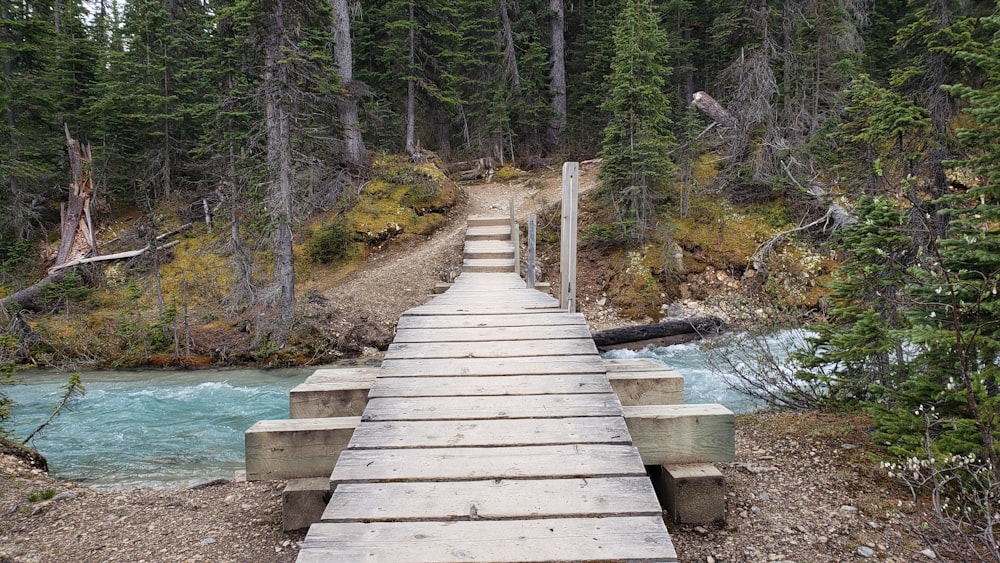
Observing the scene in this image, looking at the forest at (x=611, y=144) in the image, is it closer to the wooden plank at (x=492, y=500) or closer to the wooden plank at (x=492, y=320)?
the wooden plank at (x=492, y=500)

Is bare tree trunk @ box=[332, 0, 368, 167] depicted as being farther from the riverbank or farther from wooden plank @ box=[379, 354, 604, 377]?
wooden plank @ box=[379, 354, 604, 377]

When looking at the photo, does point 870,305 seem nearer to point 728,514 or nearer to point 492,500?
point 728,514

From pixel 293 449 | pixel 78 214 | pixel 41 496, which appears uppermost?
pixel 78 214

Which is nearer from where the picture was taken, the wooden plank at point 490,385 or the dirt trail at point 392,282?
the wooden plank at point 490,385

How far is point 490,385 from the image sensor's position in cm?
379

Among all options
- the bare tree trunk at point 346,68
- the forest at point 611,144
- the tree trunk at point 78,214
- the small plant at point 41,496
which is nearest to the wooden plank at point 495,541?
the forest at point 611,144

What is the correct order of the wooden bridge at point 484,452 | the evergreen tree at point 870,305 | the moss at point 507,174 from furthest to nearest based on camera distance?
the moss at point 507,174
the evergreen tree at point 870,305
the wooden bridge at point 484,452

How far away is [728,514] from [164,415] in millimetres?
9411

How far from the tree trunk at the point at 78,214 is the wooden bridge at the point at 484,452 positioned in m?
19.2

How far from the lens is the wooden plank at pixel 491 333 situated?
187 inches

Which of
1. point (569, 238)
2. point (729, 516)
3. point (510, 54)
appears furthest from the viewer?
point (510, 54)

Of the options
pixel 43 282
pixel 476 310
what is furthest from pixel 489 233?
pixel 43 282

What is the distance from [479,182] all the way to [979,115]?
20632mm

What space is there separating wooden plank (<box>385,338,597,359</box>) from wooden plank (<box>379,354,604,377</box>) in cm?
8
